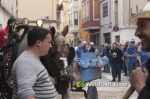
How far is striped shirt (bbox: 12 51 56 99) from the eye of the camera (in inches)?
132

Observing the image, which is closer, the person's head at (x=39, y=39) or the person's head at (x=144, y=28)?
the person's head at (x=144, y=28)

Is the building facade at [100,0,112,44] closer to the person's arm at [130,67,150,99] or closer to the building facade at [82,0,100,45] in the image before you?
the building facade at [82,0,100,45]

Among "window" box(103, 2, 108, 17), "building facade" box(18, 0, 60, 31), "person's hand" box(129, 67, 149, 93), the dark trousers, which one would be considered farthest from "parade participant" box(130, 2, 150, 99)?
"window" box(103, 2, 108, 17)

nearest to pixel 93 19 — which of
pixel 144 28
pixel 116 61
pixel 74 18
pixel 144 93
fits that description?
pixel 74 18

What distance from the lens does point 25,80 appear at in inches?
133

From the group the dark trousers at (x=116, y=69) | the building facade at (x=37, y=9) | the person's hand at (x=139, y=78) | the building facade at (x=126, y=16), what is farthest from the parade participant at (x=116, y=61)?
the building facade at (x=37, y=9)

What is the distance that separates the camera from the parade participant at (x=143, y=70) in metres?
2.20

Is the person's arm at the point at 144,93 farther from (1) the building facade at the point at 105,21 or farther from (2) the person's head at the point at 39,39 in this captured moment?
(1) the building facade at the point at 105,21

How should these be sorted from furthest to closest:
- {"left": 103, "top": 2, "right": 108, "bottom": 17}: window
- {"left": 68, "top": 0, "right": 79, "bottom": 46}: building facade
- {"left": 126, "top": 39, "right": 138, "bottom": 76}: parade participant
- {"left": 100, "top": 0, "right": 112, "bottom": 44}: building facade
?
{"left": 68, "top": 0, "right": 79, "bottom": 46}: building facade < {"left": 103, "top": 2, "right": 108, "bottom": 17}: window < {"left": 100, "top": 0, "right": 112, "bottom": 44}: building facade < {"left": 126, "top": 39, "right": 138, "bottom": 76}: parade participant

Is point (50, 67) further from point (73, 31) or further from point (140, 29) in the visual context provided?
point (73, 31)

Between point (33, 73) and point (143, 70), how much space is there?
4.67ft

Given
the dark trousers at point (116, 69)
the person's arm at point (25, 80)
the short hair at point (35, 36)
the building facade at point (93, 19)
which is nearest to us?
the person's arm at point (25, 80)

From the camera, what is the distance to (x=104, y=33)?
115 feet

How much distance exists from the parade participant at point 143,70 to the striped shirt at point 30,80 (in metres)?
1.25
